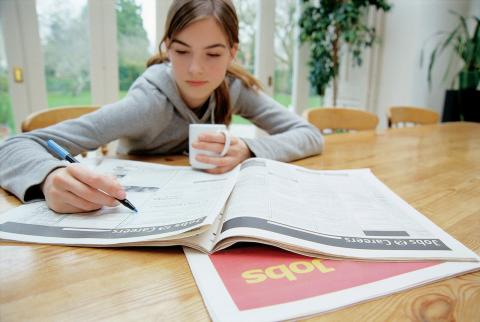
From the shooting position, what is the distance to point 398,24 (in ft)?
10.1

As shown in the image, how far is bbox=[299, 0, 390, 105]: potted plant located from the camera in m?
2.64

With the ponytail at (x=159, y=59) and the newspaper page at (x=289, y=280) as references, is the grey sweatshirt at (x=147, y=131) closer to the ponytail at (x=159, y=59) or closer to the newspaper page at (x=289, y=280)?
the ponytail at (x=159, y=59)

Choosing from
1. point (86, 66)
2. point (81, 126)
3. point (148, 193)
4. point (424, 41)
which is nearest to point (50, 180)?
point (148, 193)

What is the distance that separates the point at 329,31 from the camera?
2822mm

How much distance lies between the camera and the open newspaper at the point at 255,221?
1.27 ft

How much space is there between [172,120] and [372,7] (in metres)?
2.91

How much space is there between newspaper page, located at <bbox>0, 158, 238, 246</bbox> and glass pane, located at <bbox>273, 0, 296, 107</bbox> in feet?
7.59

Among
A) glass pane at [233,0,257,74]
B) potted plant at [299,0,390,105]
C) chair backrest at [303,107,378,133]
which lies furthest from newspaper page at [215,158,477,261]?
potted plant at [299,0,390,105]

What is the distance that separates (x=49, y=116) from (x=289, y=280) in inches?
39.5

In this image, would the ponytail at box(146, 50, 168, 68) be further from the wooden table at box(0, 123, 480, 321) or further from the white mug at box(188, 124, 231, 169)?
the wooden table at box(0, 123, 480, 321)

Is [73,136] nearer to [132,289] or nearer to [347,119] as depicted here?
[132,289]

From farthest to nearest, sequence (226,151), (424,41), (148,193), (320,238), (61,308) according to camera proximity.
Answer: (424,41) → (226,151) → (148,193) → (320,238) → (61,308)

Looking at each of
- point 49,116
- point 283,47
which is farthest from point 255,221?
point 283,47

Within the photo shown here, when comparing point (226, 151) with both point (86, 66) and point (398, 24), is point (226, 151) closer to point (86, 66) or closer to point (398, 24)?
point (86, 66)
